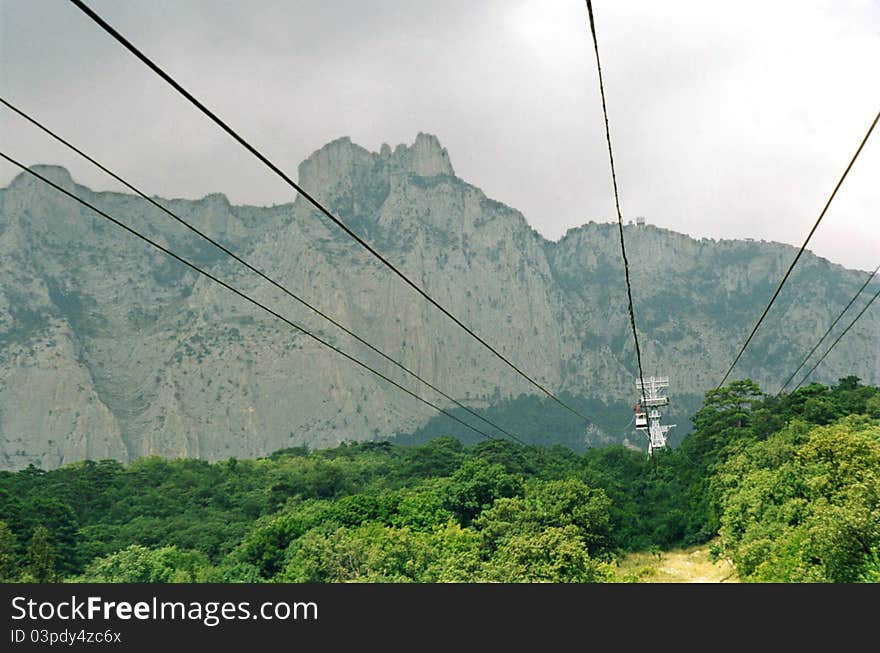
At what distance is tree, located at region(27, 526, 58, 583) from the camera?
50500mm

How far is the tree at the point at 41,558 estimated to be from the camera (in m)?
50.5

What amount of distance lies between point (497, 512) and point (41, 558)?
31346mm

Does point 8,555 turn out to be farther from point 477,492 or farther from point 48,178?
point 48,178

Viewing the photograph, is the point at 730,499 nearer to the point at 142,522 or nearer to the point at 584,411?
the point at 142,522

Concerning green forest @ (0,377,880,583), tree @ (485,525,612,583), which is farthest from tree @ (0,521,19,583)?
tree @ (485,525,612,583)

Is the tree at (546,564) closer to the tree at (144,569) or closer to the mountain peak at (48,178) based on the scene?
the tree at (144,569)

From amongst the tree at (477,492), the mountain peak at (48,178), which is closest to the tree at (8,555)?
the tree at (477,492)

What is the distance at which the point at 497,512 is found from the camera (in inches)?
1667

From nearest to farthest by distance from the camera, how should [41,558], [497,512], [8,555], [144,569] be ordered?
1. [497,512]
2. [144,569]
3. [8,555]
4. [41,558]

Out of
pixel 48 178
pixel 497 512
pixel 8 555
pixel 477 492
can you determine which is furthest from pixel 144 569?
pixel 48 178

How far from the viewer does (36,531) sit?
179 feet

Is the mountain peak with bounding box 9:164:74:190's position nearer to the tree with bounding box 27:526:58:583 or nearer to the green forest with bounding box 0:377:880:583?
the green forest with bounding box 0:377:880:583

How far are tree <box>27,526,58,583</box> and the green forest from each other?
124 millimetres

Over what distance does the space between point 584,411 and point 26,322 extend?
131929mm
